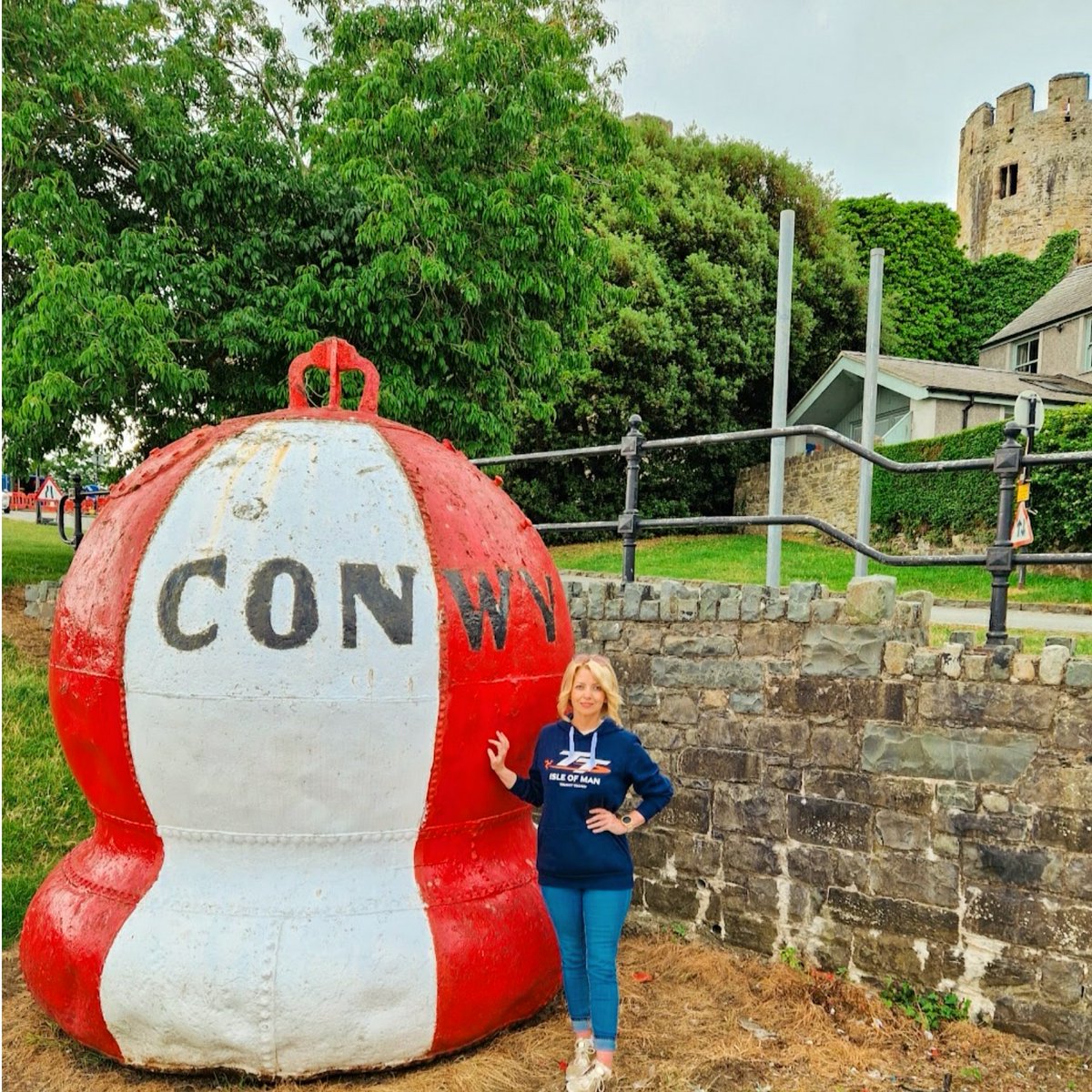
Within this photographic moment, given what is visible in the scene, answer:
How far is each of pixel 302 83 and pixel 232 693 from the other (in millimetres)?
9311

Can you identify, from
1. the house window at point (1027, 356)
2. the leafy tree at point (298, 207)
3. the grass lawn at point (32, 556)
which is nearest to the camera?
the leafy tree at point (298, 207)

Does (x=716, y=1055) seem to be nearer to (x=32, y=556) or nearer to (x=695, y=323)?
(x=32, y=556)

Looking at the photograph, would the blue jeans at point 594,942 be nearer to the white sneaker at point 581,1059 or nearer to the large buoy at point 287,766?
the white sneaker at point 581,1059

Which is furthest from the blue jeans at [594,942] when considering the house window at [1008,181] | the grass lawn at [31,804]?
the house window at [1008,181]

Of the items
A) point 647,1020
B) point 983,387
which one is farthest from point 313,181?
point 983,387

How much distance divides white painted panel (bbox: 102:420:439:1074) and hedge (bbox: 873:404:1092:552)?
1020 centimetres

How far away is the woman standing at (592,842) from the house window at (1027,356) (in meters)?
25.3

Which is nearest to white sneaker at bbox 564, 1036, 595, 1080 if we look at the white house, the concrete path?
the concrete path

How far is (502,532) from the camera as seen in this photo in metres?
3.93

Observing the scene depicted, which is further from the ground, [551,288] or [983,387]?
[983,387]

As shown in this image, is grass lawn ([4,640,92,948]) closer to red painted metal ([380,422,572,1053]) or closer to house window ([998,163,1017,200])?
red painted metal ([380,422,572,1053])

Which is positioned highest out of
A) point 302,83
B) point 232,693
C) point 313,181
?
point 302,83

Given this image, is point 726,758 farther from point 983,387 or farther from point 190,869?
point 983,387

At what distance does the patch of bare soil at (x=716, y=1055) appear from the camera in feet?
11.6
